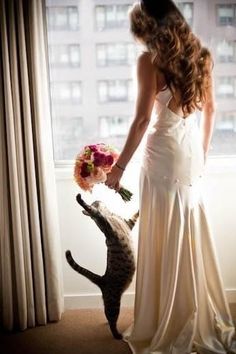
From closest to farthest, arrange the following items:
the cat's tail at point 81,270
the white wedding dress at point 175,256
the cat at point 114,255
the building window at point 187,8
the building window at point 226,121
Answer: the white wedding dress at point 175,256, the cat at point 114,255, the cat's tail at point 81,270, the building window at point 187,8, the building window at point 226,121

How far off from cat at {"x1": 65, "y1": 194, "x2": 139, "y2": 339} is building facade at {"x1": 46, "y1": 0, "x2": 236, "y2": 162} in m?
0.56

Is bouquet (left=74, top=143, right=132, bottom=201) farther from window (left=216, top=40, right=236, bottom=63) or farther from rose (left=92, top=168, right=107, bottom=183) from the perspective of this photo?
window (left=216, top=40, right=236, bottom=63)

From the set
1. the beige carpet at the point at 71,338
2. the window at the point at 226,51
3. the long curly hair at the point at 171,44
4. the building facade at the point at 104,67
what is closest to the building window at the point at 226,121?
the building facade at the point at 104,67

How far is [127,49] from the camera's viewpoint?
2379 mm

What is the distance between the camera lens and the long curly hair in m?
1.75

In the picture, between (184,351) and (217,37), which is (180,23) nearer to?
(217,37)

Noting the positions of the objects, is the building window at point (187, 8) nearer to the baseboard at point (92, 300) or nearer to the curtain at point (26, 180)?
the curtain at point (26, 180)

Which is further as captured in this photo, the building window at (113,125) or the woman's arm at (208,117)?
the building window at (113,125)

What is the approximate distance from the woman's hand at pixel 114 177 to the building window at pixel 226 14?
1083mm

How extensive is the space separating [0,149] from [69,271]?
86 centimetres

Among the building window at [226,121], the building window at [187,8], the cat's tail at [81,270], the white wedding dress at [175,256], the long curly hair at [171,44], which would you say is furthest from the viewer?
the building window at [226,121]

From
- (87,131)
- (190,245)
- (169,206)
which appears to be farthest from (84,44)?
(190,245)

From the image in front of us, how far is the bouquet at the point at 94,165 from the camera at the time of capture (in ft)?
6.37

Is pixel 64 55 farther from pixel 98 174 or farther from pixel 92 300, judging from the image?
pixel 92 300
